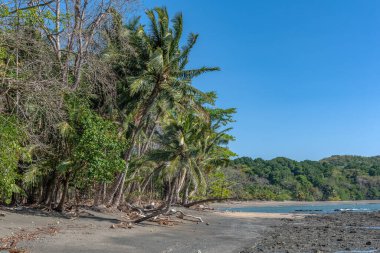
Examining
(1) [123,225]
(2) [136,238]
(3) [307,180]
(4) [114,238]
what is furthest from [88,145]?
(3) [307,180]

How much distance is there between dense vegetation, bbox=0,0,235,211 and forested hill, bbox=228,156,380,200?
5886 centimetres

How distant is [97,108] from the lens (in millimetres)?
22984

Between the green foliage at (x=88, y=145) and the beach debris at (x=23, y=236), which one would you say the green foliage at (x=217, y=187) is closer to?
the green foliage at (x=88, y=145)

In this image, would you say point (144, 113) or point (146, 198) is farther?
point (146, 198)

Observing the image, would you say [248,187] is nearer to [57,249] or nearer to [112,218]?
[112,218]

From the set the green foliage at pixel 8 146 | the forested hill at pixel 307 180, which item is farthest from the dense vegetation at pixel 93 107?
the forested hill at pixel 307 180

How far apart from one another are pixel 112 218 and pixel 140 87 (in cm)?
692

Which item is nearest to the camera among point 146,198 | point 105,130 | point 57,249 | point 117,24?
point 57,249

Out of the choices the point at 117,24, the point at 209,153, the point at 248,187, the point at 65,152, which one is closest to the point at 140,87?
the point at 117,24

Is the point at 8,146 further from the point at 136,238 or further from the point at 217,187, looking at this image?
the point at 217,187

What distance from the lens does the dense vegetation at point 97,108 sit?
11.3 m

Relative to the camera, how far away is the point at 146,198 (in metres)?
36.2

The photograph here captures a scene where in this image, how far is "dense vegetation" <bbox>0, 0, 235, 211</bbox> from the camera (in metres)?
11.3

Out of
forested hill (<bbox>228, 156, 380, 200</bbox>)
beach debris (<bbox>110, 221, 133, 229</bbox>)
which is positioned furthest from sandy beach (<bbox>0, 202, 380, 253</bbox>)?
forested hill (<bbox>228, 156, 380, 200</bbox>)
